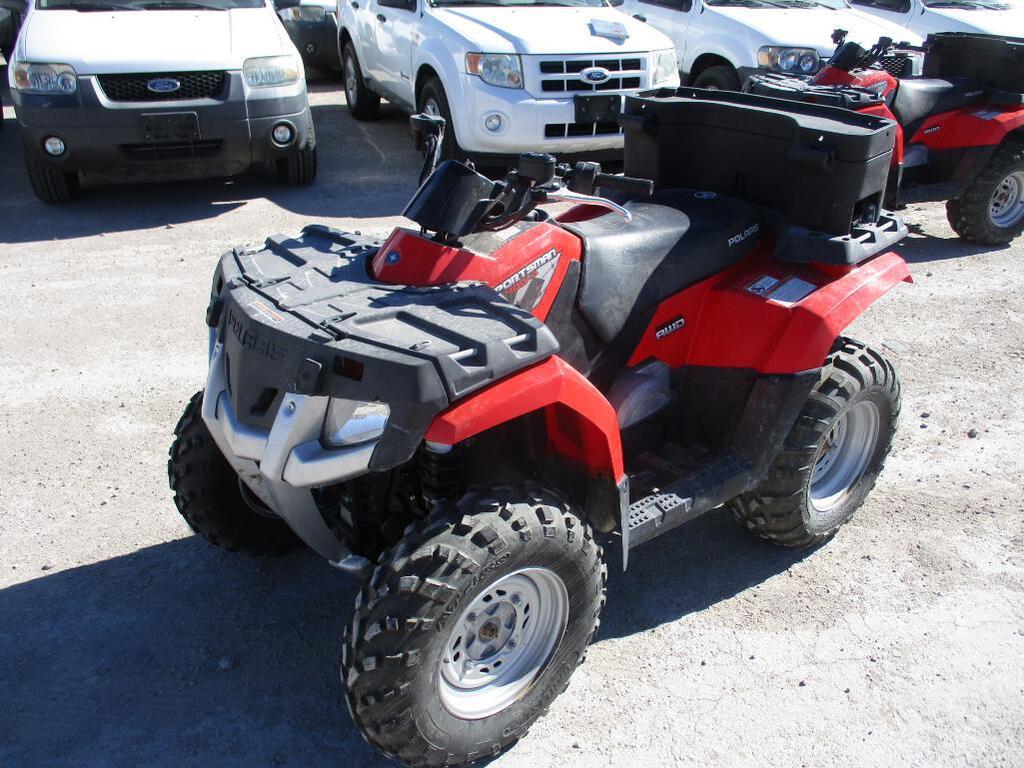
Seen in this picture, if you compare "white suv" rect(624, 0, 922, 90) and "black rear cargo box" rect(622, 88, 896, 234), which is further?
"white suv" rect(624, 0, 922, 90)

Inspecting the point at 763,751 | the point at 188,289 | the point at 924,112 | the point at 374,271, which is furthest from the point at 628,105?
the point at 924,112

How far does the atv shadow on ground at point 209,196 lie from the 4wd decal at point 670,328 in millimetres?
4641

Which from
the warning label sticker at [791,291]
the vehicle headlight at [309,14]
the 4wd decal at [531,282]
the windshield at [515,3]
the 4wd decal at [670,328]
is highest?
the windshield at [515,3]

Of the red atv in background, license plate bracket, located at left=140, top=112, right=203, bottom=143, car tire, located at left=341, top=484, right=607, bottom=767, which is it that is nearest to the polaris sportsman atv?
car tire, located at left=341, top=484, right=607, bottom=767

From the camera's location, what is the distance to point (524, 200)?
2809 mm

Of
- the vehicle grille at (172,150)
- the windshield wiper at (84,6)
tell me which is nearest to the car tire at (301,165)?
the vehicle grille at (172,150)

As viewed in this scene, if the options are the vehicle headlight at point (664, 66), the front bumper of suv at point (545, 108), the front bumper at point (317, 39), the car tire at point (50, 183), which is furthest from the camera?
the front bumper at point (317, 39)

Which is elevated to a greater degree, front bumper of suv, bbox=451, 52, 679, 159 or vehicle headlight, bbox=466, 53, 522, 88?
vehicle headlight, bbox=466, 53, 522, 88

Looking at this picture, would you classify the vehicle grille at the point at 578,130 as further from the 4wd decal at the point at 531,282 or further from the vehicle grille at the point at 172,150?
the 4wd decal at the point at 531,282

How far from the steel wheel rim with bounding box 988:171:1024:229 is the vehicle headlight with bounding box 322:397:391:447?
6.27 meters

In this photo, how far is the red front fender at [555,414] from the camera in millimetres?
2357

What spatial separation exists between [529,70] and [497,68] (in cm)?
26

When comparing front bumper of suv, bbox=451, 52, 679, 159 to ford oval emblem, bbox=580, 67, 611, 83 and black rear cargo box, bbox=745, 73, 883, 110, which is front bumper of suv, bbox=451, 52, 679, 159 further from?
black rear cargo box, bbox=745, 73, 883, 110

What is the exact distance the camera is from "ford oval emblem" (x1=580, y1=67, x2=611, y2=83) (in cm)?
775
